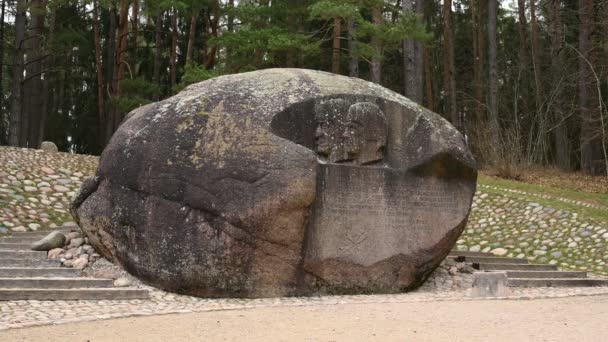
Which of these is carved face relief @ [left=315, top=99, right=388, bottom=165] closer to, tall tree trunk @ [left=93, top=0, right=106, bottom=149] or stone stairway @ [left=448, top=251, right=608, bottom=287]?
stone stairway @ [left=448, top=251, right=608, bottom=287]

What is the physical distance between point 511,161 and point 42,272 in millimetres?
13629

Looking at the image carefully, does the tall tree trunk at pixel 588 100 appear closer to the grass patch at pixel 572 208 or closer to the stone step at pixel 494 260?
the grass patch at pixel 572 208

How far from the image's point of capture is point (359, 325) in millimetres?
6484

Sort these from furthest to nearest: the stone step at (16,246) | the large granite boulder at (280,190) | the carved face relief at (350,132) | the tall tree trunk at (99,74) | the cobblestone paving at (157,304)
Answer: the tall tree trunk at (99,74), the stone step at (16,246), the carved face relief at (350,132), the large granite boulder at (280,190), the cobblestone paving at (157,304)

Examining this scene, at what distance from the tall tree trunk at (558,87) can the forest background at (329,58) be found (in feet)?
0.26

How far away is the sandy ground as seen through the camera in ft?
19.1

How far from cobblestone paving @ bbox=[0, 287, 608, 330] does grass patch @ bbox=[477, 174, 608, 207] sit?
6.92m

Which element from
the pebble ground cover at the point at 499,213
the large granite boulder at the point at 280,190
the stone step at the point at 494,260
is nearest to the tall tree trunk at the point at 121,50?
the pebble ground cover at the point at 499,213

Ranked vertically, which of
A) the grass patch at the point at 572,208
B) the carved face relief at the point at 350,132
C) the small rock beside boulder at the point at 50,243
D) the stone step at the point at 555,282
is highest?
the carved face relief at the point at 350,132

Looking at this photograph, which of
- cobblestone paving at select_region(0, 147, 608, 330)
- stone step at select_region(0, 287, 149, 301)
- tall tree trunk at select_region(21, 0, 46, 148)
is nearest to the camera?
stone step at select_region(0, 287, 149, 301)

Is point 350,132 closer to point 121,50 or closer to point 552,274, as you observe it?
point 552,274

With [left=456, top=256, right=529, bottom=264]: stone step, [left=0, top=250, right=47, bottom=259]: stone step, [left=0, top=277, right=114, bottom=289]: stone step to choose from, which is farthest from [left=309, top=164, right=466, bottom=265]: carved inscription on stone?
[left=0, top=250, right=47, bottom=259]: stone step

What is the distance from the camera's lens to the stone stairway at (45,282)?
297 inches

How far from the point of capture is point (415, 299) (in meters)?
8.46
